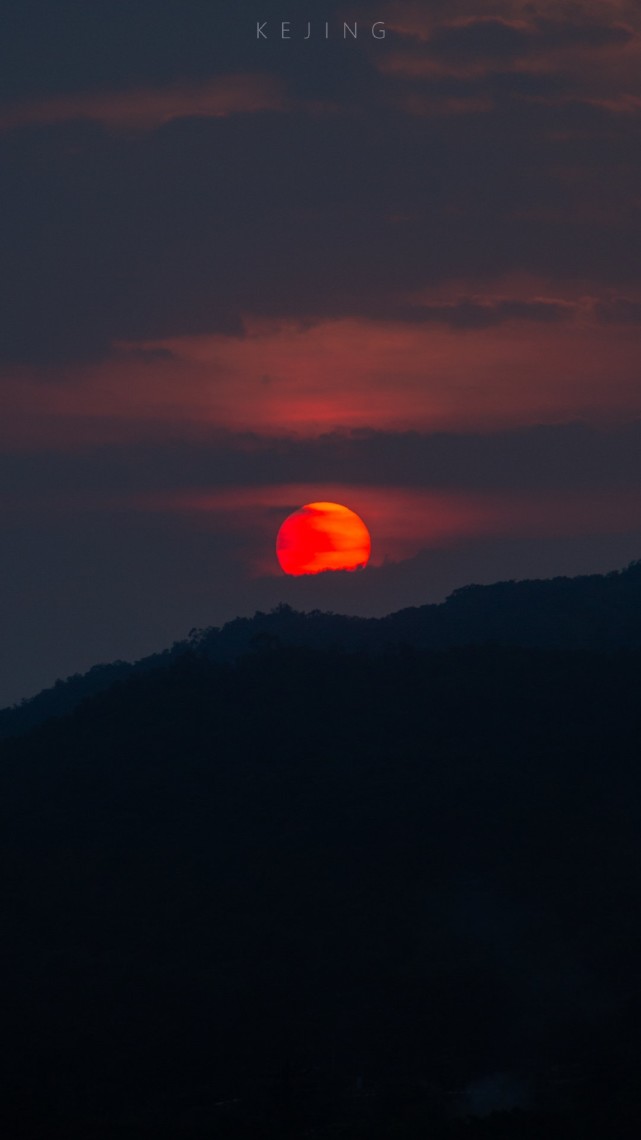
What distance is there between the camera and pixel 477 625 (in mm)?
101625

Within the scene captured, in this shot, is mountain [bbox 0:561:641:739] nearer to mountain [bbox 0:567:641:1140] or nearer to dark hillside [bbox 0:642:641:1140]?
mountain [bbox 0:567:641:1140]

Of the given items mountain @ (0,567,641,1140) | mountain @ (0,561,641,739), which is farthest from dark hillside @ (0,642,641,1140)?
mountain @ (0,561,641,739)

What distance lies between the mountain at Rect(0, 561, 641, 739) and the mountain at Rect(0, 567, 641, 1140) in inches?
20.8

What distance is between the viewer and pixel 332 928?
64250mm

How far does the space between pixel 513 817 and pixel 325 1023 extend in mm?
18038

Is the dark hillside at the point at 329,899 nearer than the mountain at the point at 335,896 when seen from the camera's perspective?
No

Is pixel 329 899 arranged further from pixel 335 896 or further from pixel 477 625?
pixel 477 625

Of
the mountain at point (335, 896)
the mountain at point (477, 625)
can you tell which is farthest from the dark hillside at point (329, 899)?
the mountain at point (477, 625)

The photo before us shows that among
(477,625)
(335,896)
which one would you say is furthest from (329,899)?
(477,625)

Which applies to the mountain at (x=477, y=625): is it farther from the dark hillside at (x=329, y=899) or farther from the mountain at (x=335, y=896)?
the dark hillside at (x=329, y=899)

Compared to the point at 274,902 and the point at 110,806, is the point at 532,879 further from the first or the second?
the point at 110,806

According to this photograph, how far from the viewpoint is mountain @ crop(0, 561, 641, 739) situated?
317ft

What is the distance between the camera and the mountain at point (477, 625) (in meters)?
96.6

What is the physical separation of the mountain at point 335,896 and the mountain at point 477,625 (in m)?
0.53
